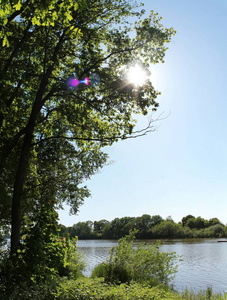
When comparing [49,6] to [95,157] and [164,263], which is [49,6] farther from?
[164,263]

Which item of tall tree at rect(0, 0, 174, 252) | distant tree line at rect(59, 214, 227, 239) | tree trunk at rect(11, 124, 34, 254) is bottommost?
distant tree line at rect(59, 214, 227, 239)

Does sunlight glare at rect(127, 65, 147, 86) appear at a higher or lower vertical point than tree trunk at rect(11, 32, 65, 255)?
higher

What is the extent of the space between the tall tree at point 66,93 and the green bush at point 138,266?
3.90 m

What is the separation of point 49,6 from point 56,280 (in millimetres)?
6010

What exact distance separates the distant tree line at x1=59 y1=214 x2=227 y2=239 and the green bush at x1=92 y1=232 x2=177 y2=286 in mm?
67439

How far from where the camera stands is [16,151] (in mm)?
11219

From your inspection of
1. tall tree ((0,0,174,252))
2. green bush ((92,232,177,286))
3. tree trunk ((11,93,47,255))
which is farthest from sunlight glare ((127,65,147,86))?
green bush ((92,232,177,286))

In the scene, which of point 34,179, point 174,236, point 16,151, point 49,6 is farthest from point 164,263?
point 174,236

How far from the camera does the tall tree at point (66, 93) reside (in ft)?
31.3

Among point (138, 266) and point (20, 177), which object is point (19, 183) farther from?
point (138, 266)

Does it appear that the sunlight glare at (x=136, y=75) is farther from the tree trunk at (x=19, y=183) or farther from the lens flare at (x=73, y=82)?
the tree trunk at (x=19, y=183)

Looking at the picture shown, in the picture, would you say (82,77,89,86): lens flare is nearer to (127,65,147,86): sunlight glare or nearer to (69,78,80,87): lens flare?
(69,78,80,87): lens flare

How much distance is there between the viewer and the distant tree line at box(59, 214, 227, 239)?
99.6 metres

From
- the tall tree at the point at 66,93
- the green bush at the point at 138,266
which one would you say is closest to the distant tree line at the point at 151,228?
the green bush at the point at 138,266
